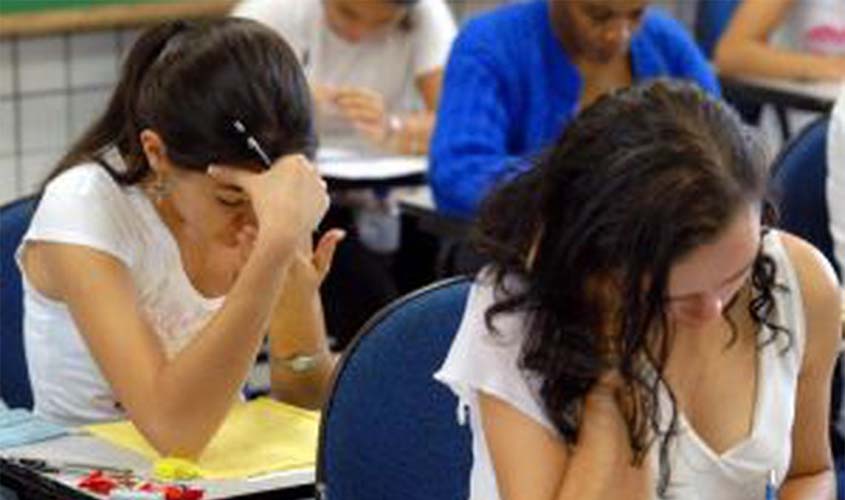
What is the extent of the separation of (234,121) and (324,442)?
0.44m

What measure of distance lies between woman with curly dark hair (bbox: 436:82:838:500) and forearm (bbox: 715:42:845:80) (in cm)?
310

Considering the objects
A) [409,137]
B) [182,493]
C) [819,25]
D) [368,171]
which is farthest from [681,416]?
[819,25]

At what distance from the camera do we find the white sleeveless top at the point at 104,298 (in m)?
2.58

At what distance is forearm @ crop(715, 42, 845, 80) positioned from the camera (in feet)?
16.9

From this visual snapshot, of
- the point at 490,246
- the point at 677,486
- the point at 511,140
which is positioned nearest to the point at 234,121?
the point at 490,246

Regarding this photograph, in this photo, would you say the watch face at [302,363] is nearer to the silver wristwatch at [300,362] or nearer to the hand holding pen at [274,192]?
the silver wristwatch at [300,362]

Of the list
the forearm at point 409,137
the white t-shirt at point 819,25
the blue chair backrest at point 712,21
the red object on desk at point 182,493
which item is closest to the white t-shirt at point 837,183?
the red object on desk at point 182,493

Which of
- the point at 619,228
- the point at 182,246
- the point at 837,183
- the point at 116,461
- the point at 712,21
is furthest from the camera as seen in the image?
the point at 712,21

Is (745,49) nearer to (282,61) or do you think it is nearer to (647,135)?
(282,61)

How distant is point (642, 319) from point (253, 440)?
0.74 meters

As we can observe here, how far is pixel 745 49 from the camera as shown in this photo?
17.3ft

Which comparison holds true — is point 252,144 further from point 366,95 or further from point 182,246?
point 366,95

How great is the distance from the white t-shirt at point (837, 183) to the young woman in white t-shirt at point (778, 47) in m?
1.99

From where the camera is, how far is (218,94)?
250cm
